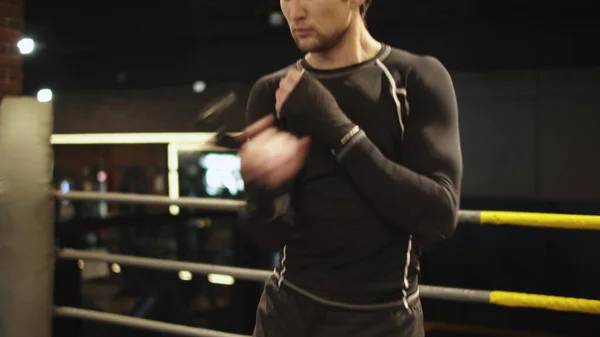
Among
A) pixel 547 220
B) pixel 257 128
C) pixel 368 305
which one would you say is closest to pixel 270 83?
pixel 257 128

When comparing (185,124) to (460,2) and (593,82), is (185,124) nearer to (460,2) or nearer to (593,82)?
(460,2)

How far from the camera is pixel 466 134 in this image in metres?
6.07

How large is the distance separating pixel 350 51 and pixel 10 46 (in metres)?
2.14

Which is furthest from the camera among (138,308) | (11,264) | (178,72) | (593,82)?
(178,72)

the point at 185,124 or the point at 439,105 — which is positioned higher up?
the point at 439,105

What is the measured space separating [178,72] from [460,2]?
2.81 metres

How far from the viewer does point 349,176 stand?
956 mm

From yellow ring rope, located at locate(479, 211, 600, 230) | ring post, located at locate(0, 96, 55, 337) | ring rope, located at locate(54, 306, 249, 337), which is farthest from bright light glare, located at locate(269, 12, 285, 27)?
yellow ring rope, located at locate(479, 211, 600, 230)

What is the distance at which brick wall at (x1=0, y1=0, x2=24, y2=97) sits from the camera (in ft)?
8.73

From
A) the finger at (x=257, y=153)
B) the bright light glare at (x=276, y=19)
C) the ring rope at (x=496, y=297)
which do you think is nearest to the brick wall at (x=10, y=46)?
the ring rope at (x=496, y=297)

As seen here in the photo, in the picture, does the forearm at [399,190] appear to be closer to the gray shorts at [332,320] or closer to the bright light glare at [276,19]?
the gray shorts at [332,320]

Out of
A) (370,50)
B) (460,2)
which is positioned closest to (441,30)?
(460,2)

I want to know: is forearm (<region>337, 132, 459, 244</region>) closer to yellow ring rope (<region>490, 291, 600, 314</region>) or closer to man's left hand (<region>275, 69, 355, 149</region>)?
man's left hand (<region>275, 69, 355, 149</region>)

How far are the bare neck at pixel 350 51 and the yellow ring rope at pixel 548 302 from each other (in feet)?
2.33
